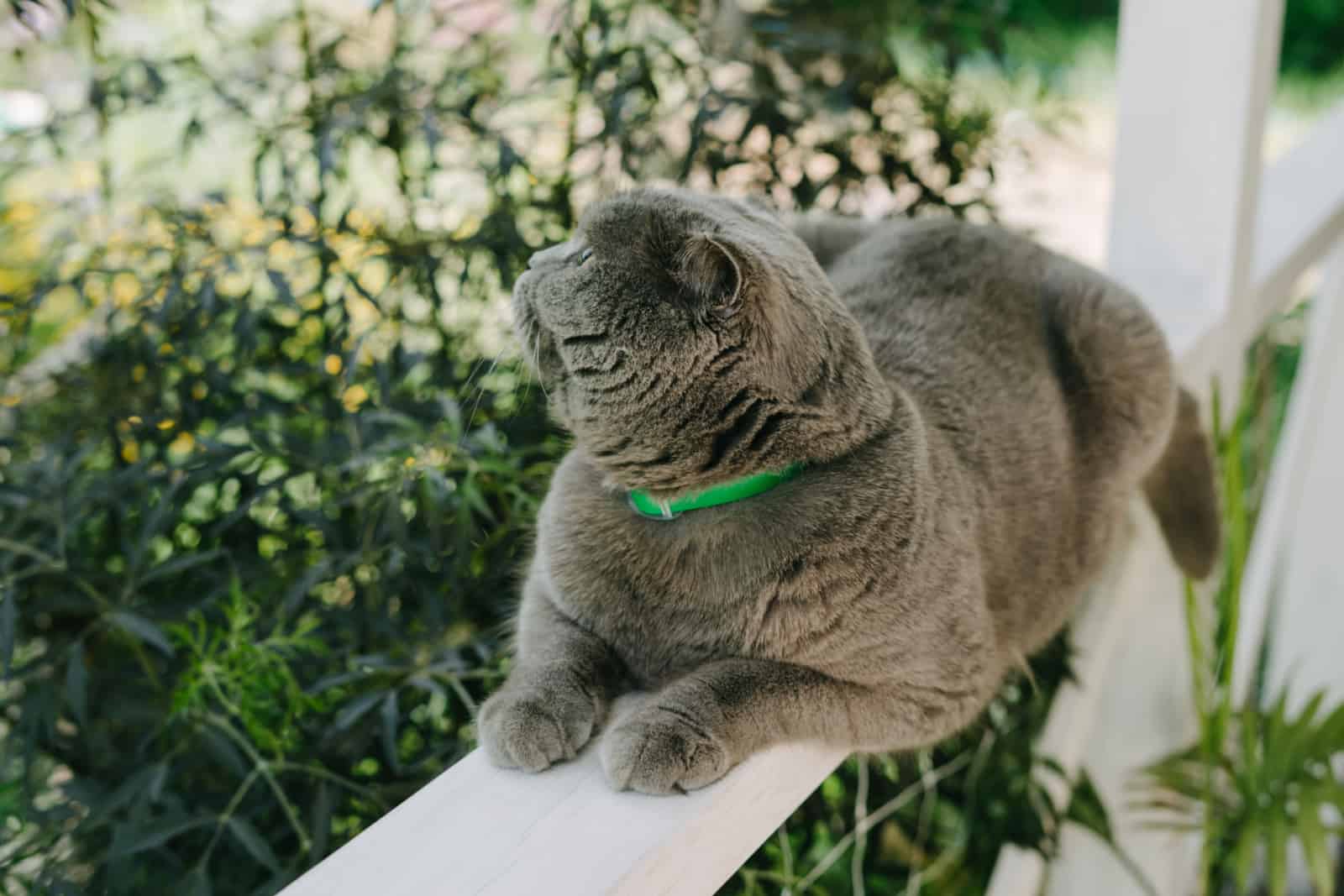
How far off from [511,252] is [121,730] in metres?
0.66

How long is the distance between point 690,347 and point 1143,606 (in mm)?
1225

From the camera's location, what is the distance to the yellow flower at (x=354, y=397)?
3.70 ft

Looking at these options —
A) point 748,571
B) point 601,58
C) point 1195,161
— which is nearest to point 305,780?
point 748,571

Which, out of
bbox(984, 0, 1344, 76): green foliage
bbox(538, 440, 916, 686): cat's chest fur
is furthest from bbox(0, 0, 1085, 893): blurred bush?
bbox(984, 0, 1344, 76): green foliage

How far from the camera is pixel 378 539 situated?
3.58 ft

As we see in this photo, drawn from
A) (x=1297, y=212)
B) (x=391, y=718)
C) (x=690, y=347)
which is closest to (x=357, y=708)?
(x=391, y=718)

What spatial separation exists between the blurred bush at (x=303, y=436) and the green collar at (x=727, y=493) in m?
0.17

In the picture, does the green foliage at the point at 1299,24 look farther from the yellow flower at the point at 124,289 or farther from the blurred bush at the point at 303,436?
the yellow flower at the point at 124,289

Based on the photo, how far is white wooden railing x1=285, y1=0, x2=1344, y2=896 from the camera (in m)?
0.68

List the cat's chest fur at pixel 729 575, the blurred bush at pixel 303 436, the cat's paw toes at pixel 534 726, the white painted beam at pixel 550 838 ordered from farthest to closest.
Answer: the blurred bush at pixel 303 436 → the cat's chest fur at pixel 729 575 → the cat's paw toes at pixel 534 726 → the white painted beam at pixel 550 838

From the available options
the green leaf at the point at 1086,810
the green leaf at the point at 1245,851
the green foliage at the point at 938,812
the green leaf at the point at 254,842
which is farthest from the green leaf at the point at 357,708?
the green leaf at the point at 1245,851

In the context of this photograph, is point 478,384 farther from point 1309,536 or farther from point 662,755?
point 1309,536

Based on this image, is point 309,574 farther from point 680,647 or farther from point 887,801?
point 887,801

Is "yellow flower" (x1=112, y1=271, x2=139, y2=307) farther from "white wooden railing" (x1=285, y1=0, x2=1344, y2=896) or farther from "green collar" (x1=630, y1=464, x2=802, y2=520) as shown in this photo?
"white wooden railing" (x1=285, y1=0, x2=1344, y2=896)
